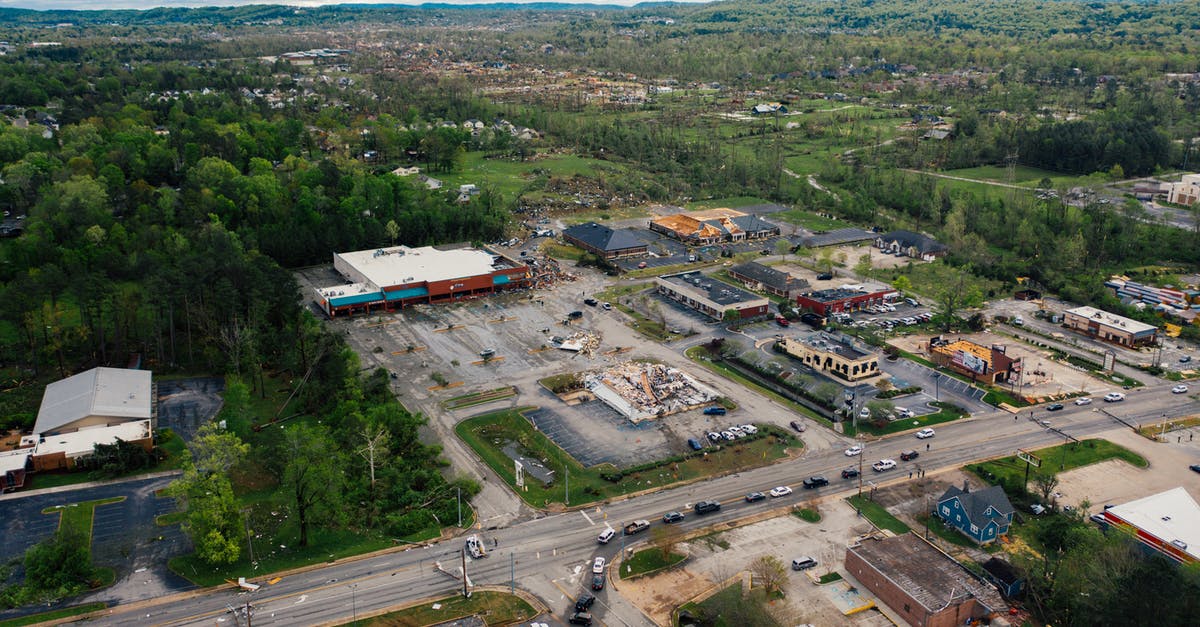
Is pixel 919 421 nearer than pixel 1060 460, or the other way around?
pixel 1060 460

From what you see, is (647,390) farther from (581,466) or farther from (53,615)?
(53,615)

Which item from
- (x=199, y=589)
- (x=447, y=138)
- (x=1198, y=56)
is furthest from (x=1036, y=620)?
(x=1198, y=56)

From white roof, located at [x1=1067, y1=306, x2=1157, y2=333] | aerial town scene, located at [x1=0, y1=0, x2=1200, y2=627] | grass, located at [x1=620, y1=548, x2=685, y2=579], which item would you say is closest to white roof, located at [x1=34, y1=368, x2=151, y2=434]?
aerial town scene, located at [x1=0, y1=0, x2=1200, y2=627]

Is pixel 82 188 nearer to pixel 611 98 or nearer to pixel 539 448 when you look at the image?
pixel 539 448

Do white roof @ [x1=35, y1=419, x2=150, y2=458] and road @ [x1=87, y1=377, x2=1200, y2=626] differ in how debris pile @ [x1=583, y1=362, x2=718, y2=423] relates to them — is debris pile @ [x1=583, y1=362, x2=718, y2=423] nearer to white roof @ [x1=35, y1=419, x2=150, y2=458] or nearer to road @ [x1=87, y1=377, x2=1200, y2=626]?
road @ [x1=87, y1=377, x2=1200, y2=626]

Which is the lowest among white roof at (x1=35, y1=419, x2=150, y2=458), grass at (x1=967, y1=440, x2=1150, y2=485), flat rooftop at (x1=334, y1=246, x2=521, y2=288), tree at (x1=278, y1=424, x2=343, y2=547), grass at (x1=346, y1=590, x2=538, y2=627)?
grass at (x1=967, y1=440, x2=1150, y2=485)

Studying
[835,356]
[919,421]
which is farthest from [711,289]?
[919,421]
